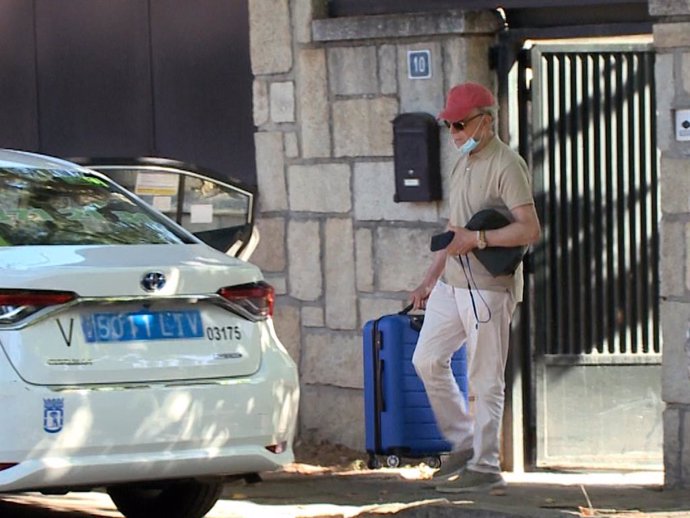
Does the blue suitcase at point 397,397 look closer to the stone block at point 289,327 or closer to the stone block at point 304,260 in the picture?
the stone block at point 304,260

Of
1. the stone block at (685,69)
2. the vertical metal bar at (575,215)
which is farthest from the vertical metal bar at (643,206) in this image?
the stone block at (685,69)

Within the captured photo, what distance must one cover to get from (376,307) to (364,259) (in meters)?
0.29

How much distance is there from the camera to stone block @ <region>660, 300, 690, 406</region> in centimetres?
768

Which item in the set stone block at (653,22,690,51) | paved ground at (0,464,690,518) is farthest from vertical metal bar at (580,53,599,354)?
stone block at (653,22,690,51)

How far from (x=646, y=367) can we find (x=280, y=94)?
2685 millimetres

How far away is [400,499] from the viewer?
7.95 m

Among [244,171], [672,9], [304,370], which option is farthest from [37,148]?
[672,9]

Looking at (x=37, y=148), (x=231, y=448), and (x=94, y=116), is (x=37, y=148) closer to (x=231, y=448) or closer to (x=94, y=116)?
(x=94, y=116)

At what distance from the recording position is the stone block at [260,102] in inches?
405

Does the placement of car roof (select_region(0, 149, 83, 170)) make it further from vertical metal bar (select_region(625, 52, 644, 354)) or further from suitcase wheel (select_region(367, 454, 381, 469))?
vertical metal bar (select_region(625, 52, 644, 354))

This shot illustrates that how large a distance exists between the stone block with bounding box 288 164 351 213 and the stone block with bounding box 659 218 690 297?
2.56 metres

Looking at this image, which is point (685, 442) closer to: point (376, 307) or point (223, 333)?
point (223, 333)

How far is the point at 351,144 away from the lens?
981 centimetres

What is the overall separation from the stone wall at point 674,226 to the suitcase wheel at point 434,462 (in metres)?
1.40
